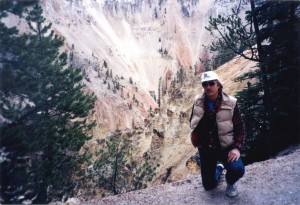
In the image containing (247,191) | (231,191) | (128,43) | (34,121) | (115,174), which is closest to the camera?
(231,191)

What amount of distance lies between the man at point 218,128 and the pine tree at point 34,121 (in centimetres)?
725

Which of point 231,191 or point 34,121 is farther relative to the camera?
point 34,121

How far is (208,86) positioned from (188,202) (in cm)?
196

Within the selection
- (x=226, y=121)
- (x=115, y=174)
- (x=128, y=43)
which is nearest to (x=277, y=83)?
(x=226, y=121)

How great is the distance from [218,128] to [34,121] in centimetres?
912

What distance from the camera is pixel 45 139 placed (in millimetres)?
12484

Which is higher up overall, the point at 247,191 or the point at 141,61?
the point at 141,61

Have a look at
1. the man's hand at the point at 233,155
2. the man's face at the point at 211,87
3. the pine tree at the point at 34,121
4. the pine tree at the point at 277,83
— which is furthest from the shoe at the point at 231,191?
the pine tree at the point at 34,121

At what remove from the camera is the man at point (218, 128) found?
482 cm

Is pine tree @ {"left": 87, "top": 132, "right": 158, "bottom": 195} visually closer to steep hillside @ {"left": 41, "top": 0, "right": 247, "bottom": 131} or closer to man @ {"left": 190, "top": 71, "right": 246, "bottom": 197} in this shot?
man @ {"left": 190, "top": 71, "right": 246, "bottom": 197}

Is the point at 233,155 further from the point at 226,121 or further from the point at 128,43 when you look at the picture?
the point at 128,43

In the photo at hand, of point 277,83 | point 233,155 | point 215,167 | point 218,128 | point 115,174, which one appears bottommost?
point 115,174

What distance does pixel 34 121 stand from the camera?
12.4 metres

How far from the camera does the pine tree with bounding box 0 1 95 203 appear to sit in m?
10.6
